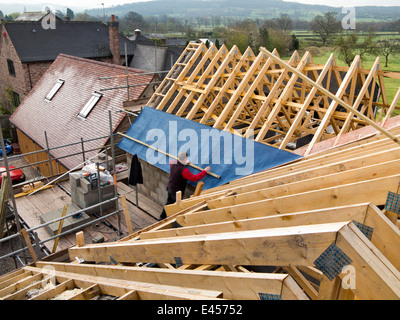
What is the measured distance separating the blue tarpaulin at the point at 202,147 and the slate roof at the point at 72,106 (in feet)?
11.5

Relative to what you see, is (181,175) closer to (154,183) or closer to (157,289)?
(154,183)

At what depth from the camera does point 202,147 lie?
8492 millimetres

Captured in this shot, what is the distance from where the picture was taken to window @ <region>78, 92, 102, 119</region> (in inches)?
603

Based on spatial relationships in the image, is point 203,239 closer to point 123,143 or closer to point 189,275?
point 189,275

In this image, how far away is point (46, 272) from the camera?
16.9 ft

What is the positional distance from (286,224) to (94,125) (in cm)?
1276

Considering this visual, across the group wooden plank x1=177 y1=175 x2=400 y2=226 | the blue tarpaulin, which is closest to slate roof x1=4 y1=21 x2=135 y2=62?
the blue tarpaulin

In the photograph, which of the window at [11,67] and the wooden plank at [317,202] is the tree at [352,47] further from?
the wooden plank at [317,202]

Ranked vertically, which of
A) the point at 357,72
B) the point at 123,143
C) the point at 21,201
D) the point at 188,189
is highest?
the point at 357,72

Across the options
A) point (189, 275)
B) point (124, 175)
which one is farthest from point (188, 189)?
point (189, 275)

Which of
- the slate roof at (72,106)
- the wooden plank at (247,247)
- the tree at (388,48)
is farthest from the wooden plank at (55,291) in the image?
the tree at (388,48)

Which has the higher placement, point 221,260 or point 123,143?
point 221,260

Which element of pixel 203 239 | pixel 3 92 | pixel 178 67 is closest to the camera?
pixel 203 239

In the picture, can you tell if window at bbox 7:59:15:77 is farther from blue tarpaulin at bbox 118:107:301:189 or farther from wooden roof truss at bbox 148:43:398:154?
blue tarpaulin at bbox 118:107:301:189
